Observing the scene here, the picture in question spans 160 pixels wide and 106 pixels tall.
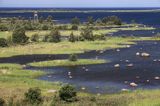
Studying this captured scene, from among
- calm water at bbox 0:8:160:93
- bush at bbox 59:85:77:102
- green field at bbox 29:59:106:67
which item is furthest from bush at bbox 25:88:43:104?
green field at bbox 29:59:106:67

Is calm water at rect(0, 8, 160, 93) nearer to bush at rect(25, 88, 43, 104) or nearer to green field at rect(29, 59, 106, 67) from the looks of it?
green field at rect(29, 59, 106, 67)

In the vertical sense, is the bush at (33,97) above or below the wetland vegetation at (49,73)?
above

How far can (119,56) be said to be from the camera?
3290 inches

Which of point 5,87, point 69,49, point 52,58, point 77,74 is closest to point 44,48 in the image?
point 69,49

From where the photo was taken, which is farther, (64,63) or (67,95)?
(64,63)

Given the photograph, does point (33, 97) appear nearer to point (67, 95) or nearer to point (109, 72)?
point (67, 95)

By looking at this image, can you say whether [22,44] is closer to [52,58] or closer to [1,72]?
[52,58]

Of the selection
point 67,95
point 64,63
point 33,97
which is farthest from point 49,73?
point 33,97

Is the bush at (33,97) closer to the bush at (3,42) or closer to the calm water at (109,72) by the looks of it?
the calm water at (109,72)

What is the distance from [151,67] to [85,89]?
65.9ft

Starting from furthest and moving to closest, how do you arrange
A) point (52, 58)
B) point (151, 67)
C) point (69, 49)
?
1. point (69, 49)
2. point (52, 58)
3. point (151, 67)

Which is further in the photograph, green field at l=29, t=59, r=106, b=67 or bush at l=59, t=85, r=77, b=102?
green field at l=29, t=59, r=106, b=67

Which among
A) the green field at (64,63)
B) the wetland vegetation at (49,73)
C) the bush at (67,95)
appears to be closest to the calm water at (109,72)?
the wetland vegetation at (49,73)

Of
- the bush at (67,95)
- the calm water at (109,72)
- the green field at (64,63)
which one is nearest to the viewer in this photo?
the bush at (67,95)
